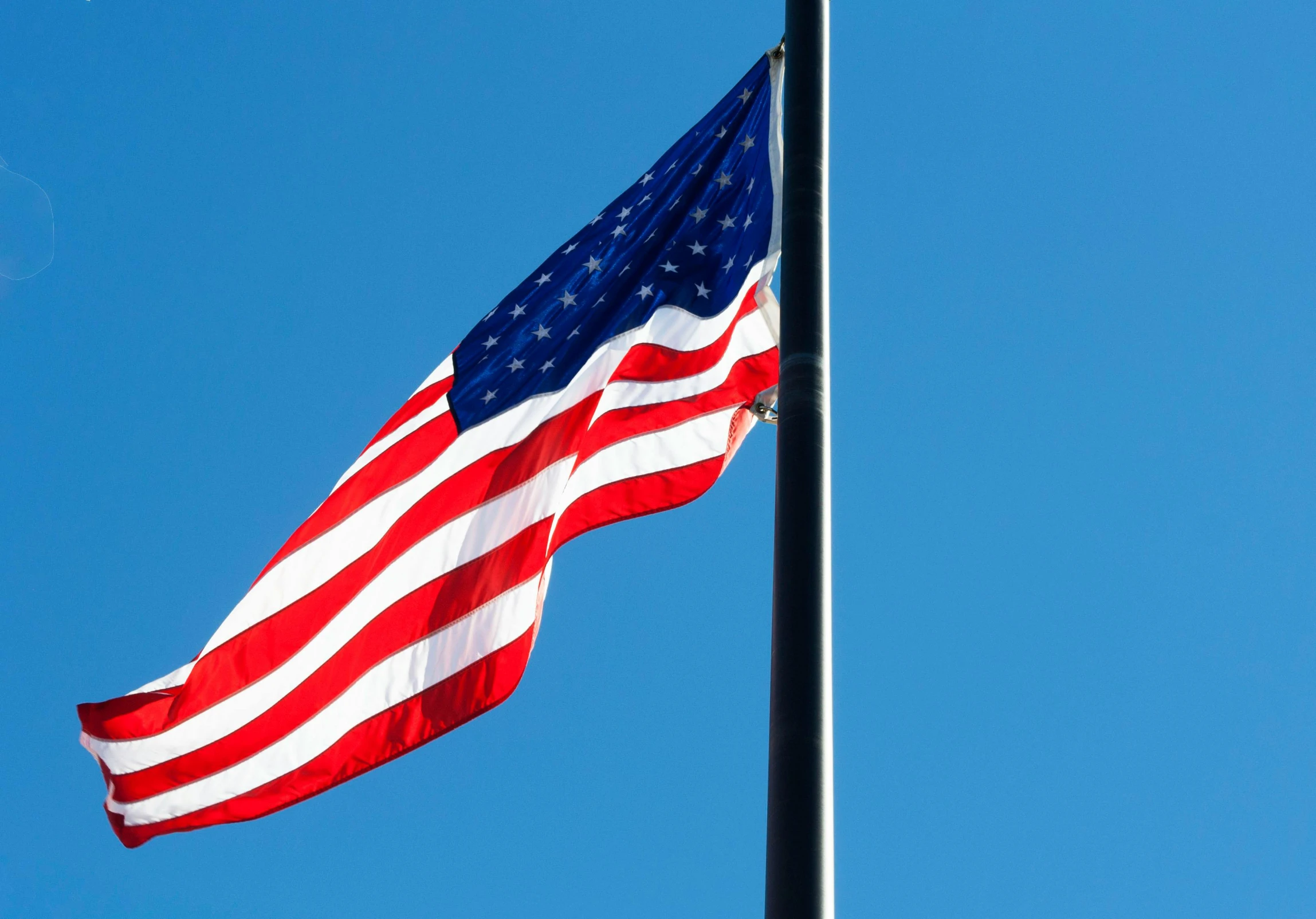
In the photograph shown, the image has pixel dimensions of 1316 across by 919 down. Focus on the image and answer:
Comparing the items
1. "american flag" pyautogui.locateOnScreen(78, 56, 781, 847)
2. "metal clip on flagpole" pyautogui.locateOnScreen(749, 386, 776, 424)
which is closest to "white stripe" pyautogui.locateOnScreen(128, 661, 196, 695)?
"american flag" pyautogui.locateOnScreen(78, 56, 781, 847)

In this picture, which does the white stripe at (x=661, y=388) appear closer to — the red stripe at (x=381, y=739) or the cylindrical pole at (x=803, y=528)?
the red stripe at (x=381, y=739)

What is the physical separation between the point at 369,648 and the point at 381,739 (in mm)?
734

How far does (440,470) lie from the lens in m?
11.7

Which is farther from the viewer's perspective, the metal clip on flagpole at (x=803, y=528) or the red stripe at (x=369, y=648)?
the red stripe at (x=369, y=648)

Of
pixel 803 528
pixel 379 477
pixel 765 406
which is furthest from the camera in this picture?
pixel 379 477

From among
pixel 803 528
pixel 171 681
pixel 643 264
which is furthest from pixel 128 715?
pixel 803 528

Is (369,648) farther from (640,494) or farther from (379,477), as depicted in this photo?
(640,494)

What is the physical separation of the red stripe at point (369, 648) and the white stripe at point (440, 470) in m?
0.80

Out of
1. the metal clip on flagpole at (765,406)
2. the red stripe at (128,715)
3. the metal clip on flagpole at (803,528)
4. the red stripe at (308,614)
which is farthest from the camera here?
the red stripe at (128,715)

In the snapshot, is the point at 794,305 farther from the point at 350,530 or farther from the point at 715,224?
the point at 350,530

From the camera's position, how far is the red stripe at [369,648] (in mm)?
10328

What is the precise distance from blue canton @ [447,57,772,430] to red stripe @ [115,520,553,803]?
146 cm

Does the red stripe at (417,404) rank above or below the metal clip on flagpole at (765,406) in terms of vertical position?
above

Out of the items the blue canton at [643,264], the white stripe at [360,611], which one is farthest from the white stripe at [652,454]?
the blue canton at [643,264]
